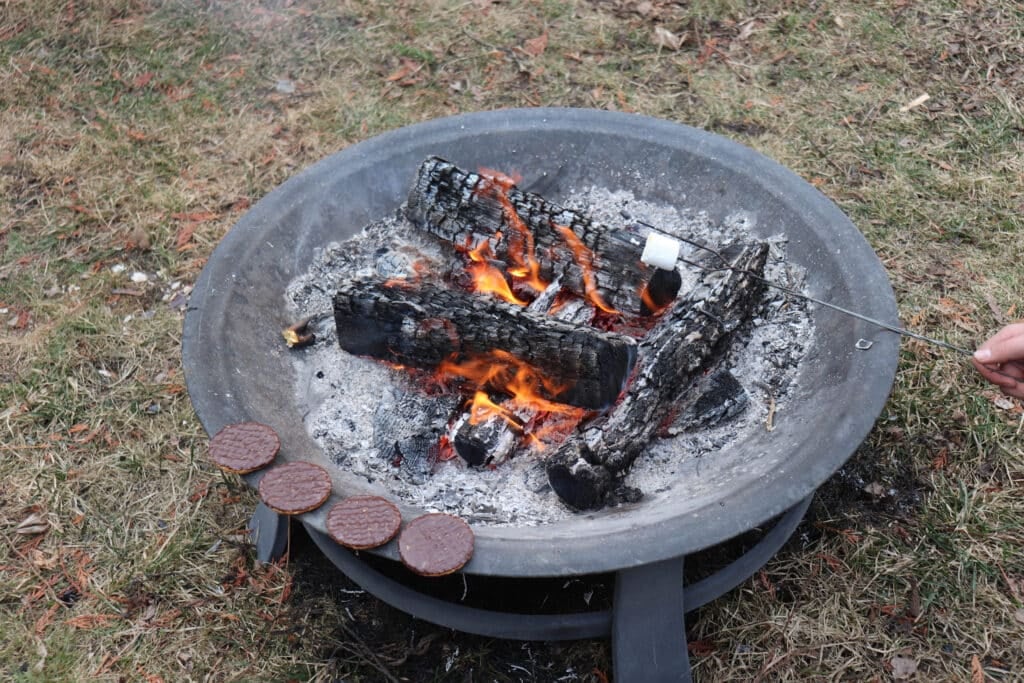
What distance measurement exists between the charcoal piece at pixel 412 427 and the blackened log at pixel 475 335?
0.42ft

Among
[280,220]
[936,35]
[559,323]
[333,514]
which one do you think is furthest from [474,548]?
[936,35]

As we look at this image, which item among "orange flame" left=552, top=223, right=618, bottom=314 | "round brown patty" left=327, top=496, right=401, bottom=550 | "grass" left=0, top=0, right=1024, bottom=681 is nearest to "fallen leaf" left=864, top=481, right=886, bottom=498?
"grass" left=0, top=0, right=1024, bottom=681

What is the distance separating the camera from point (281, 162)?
4770mm

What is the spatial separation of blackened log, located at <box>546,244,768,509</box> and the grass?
77 centimetres

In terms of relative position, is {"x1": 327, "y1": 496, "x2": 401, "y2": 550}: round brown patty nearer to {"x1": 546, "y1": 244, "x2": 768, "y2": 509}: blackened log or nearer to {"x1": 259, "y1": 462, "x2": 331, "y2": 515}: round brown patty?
{"x1": 259, "y1": 462, "x2": 331, "y2": 515}: round brown patty

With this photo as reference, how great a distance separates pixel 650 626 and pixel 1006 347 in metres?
1.28

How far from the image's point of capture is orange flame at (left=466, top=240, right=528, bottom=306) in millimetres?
2980

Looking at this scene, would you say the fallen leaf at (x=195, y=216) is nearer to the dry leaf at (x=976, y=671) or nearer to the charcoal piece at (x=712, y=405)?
the charcoal piece at (x=712, y=405)

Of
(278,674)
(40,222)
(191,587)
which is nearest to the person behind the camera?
(278,674)

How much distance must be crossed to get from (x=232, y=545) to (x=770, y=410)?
2055mm

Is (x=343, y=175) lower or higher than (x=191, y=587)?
higher

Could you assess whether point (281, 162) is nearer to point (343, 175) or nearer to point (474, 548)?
point (343, 175)

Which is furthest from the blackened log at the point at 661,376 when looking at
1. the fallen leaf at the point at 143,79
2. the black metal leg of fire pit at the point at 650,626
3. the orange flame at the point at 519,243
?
the fallen leaf at the point at 143,79

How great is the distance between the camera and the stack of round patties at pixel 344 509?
6.64 ft
